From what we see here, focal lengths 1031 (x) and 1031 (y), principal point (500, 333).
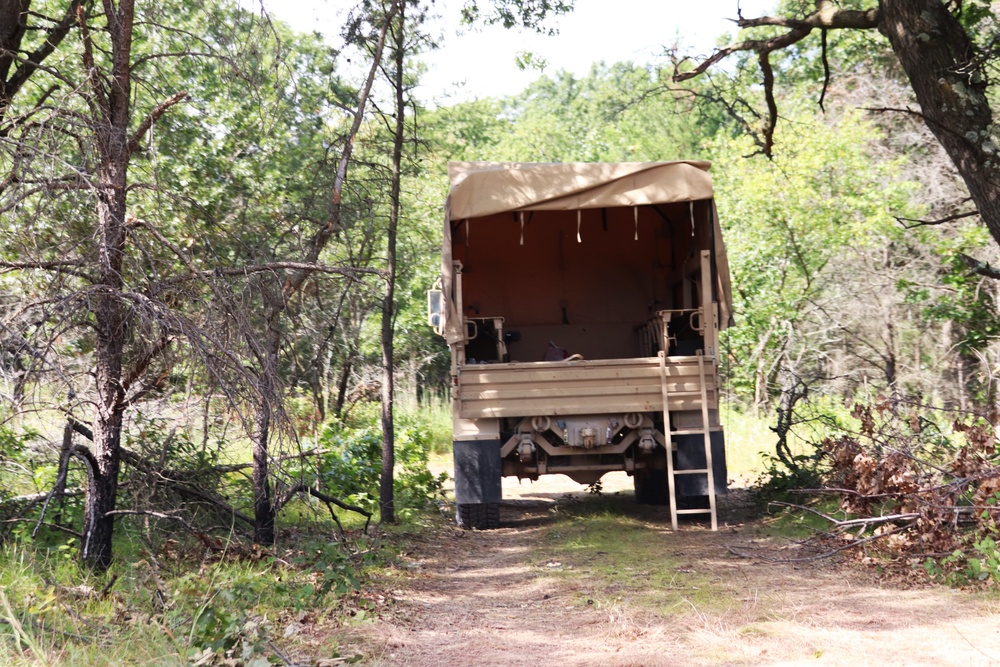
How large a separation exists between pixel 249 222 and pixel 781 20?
18.5ft

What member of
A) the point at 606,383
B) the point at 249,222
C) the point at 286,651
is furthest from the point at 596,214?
the point at 286,651

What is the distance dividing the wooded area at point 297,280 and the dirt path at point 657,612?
55 cm

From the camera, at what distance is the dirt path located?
16.1 feet

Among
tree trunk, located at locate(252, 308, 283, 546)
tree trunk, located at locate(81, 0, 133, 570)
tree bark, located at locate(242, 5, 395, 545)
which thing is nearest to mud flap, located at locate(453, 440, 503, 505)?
tree bark, located at locate(242, 5, 395, 545)

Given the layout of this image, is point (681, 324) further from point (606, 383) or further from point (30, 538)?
point (30, 538)

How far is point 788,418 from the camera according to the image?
10.4 m

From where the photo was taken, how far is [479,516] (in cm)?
972

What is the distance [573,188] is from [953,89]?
3184 millimetres

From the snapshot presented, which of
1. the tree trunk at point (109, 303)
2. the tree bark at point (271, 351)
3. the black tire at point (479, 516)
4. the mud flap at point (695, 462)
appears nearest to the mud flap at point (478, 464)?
the black tire at point (479, 516)

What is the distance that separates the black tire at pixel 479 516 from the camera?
967cm

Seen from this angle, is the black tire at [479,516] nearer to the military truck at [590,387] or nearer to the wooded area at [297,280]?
the military truck at [590,387]

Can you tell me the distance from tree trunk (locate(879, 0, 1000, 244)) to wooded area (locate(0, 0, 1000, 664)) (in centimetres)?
2

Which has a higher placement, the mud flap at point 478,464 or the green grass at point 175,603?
the mud flap at point 478,464

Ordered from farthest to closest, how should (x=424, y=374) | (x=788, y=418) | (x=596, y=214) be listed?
(x=424, y=374) < (x=596, y=214) < (x=788, y=418)
